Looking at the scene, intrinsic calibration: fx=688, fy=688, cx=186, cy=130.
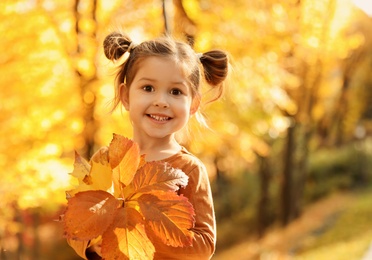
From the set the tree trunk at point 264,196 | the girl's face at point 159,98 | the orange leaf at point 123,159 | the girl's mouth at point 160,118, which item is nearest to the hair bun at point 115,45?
the girl's face at point 159,98

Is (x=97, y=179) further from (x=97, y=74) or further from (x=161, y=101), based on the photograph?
(x=97, y=74)

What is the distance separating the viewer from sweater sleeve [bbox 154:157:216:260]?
145 cm

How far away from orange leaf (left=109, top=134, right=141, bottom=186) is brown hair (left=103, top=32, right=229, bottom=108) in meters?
0.40

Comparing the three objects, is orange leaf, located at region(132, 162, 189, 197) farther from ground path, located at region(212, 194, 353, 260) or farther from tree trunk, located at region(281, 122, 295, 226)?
ground path, located at region(212, 194, 353, 260)

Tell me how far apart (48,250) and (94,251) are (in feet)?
Answer: 33.2

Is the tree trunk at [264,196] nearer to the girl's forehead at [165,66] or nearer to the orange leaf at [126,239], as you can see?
the girl's forehead at [165,66]

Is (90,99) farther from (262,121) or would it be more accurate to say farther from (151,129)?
(151,129)

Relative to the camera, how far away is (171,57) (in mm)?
1584

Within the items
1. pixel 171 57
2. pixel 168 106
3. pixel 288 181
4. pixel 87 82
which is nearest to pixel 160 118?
pixel 168 106

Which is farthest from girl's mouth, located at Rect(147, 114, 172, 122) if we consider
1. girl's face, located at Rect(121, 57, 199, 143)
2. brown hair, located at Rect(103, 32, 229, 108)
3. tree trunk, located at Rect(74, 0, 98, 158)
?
tree trunk, located at Rect(74, 0, 98, 158)

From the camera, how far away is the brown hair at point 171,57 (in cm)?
161

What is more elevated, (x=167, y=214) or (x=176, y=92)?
(x=176, y=92)

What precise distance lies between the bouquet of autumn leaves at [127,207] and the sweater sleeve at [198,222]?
0.71ft

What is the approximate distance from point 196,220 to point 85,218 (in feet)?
1.27
